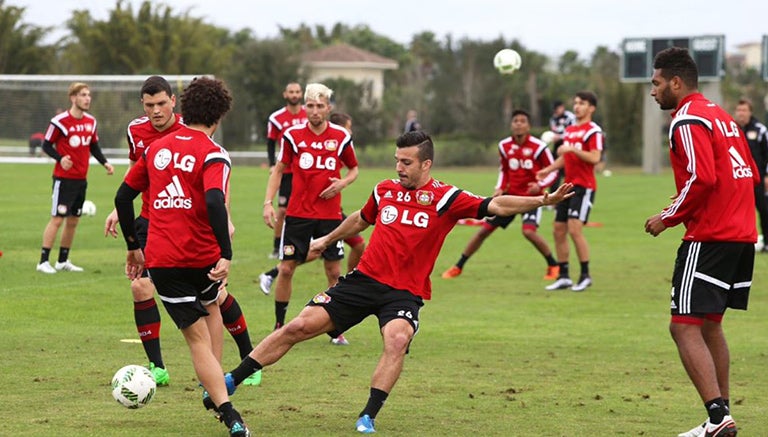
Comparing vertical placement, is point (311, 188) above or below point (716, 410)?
above

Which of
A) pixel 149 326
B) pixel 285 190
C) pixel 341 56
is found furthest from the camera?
pixel 341 56

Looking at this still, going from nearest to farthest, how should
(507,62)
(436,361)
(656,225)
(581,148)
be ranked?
(656,225) → (436,361) → (581,148) → (507,62)

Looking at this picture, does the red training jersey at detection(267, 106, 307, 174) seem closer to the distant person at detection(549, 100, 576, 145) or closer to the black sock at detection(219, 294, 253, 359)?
the black sock at detection(219, 294, 253, 359)

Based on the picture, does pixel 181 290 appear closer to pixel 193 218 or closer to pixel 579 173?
pixel 193 218

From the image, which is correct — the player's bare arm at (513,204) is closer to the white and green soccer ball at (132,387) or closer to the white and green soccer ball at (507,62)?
the white and green soccer ball at (132,387)

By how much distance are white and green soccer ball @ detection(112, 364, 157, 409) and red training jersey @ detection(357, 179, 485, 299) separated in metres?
1.56

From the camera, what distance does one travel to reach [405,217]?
766 centimetres

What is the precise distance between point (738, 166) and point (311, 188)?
502 cm

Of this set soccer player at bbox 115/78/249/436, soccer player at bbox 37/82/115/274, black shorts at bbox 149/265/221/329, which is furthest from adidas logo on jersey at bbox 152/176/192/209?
soccer player at bbox 37/82/115/274

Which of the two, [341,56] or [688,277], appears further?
[341,56]

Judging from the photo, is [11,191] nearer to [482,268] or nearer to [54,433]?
[482,268]

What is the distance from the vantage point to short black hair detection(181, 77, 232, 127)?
7062 mm

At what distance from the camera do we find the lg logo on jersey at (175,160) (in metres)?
6.94

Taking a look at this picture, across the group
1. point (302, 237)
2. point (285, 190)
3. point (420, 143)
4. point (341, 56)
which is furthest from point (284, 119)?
point (341, 56)
